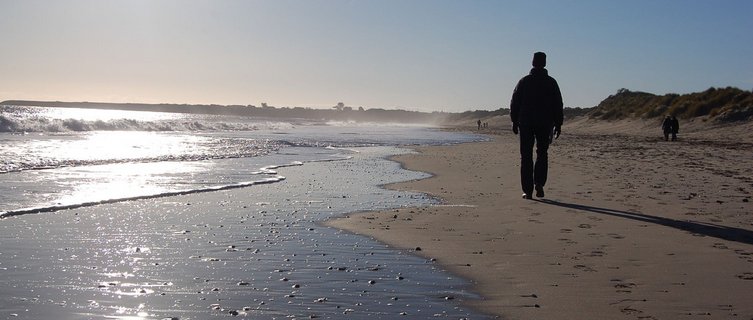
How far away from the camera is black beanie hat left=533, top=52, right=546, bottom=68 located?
9.64 metres

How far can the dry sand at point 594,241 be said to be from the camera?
4434mm

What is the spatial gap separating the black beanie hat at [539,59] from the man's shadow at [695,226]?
6.58ft

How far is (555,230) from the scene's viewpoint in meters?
7.17

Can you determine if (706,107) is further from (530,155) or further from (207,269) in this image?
(207,269)

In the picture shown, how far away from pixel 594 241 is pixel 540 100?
3.49m

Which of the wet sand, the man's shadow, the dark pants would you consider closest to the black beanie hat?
the dark pants

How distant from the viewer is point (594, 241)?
651 cm

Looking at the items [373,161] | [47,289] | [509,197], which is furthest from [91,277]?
[373,161]

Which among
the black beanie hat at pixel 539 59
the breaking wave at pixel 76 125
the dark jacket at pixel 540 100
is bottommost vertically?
the breaking wave at pixel 76 125

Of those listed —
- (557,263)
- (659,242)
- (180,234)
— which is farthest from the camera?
(180,234)

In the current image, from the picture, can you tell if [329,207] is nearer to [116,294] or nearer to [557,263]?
[557,263]

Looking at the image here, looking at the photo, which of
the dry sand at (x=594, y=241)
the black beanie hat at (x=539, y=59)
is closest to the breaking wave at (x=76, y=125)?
the dry sand at (x=594, y=241)

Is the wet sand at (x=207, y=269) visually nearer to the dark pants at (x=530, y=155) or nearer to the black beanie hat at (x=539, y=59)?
the dark pants at (x=530, y=155)

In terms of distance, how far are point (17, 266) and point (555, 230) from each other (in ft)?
15.2
